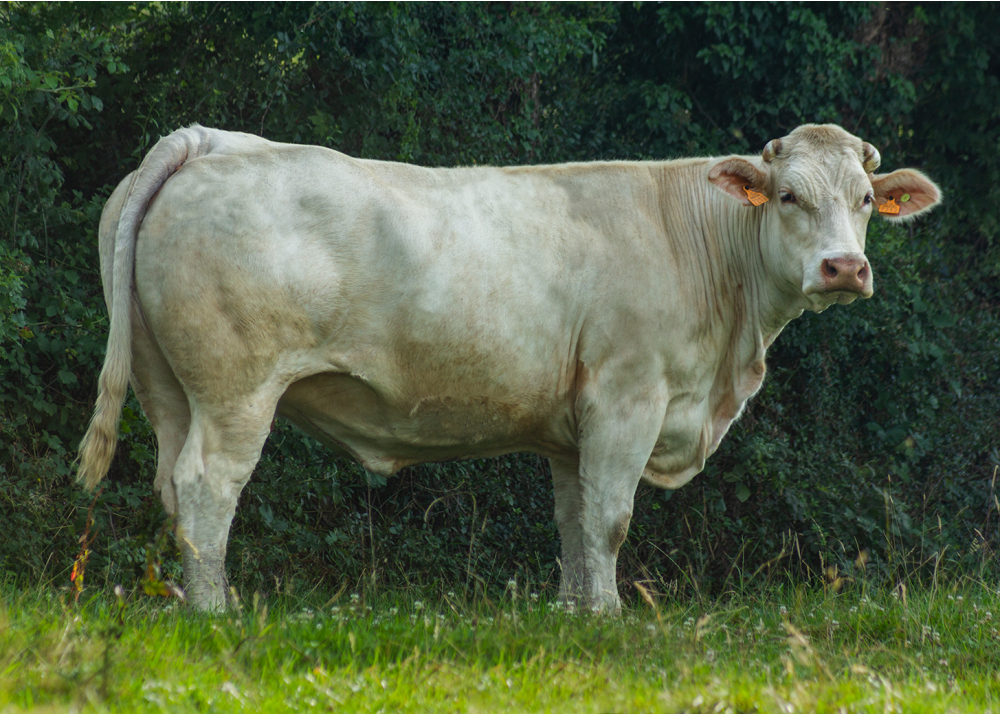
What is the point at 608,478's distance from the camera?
4.88m

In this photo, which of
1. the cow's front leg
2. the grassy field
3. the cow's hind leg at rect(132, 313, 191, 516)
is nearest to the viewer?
the grassy field

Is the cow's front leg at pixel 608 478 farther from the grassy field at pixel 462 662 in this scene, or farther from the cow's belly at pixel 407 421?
the grassy field at pixel 462 662

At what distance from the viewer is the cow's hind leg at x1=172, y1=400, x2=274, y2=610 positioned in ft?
13.9

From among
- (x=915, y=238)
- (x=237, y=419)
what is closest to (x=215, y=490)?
(x=237, y=419)

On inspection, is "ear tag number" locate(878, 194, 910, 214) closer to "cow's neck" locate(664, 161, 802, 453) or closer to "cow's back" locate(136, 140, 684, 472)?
"cow's neck" locate(664, 161, 802, 453)

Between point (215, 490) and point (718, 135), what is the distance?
5.52m

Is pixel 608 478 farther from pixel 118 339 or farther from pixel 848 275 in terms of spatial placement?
pixel 118 339

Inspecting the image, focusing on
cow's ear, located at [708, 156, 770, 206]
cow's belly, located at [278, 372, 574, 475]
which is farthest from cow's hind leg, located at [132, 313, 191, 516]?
cow's ear, located at [708, 156, 770, 206]

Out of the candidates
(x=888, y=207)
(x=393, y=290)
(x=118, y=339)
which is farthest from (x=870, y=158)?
(x=118, y=339)

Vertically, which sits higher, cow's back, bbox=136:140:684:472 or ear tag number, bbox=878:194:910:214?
ear tag number, bbox=878:194:910:214

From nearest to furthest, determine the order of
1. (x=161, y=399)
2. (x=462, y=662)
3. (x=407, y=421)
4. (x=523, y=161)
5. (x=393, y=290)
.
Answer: (x=462, y=662) → (x=393, y=290) → (x=161, y=399) → (x=407, y=421) → (x=523, y=161)

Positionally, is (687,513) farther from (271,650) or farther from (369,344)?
(271,650)

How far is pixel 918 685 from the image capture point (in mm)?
3764

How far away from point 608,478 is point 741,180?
1.72m
